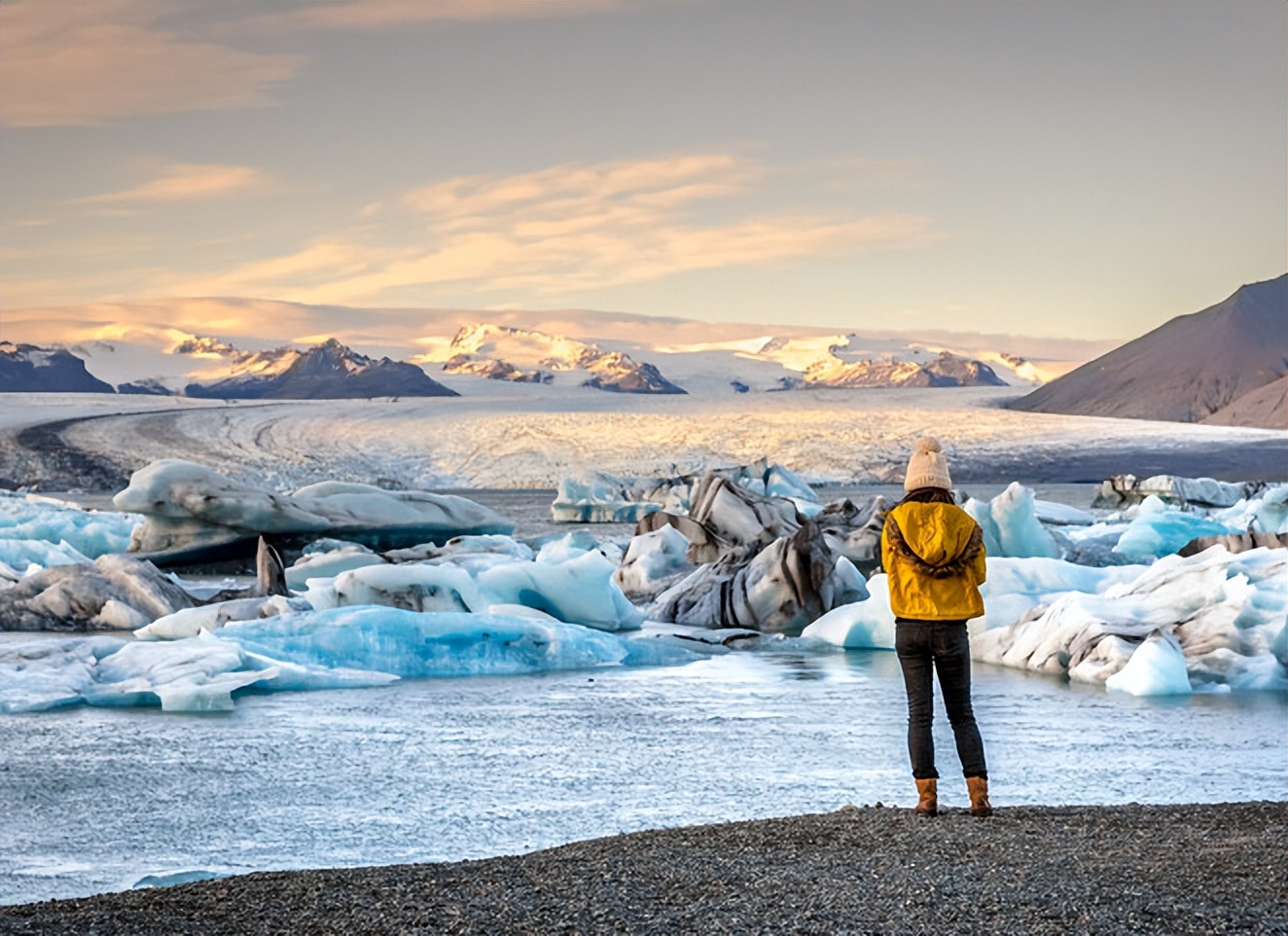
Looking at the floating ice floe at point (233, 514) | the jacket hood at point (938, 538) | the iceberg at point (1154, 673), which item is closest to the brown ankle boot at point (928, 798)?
the jacket hood at point (938, 538)

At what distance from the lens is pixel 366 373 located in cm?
11362

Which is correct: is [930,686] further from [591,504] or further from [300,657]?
[591,504]

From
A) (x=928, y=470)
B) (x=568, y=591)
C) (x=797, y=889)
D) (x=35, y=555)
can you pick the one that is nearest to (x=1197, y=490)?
(x=568, y=591)

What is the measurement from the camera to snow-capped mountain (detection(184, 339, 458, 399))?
108m

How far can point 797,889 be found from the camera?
3254mm

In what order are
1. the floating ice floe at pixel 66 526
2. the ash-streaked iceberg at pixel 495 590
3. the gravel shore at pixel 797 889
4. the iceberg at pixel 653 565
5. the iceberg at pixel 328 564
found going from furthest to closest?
the floating ice floe at pixel 66 526, the iceberg at pixel 328 564, the iceberg at pixel 653 565, the ash-streaked iceberg at pixel 495 590, the gravel shore at pixel 797 889

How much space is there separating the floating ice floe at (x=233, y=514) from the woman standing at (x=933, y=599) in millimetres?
12593

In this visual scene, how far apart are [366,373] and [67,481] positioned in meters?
75.6

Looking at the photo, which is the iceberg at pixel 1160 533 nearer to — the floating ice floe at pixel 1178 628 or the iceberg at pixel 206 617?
the floating ice floe at pixel 1178 628

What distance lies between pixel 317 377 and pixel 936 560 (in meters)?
115

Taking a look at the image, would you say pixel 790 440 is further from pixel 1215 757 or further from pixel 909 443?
pixel 1215 757

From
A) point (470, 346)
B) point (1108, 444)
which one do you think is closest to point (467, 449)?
point (1108, 444)

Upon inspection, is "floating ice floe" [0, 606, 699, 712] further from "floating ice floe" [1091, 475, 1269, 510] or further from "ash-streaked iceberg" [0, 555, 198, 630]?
"floating ice floe" [1091, 475, 1269, 510]

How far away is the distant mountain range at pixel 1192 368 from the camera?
63125 mm
